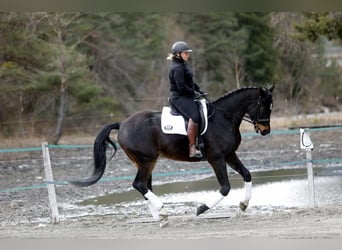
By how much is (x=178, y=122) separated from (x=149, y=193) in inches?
30.8

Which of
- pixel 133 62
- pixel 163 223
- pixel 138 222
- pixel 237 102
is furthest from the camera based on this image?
pixel 133 62

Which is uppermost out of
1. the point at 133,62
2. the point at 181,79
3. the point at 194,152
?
the point at 133,62

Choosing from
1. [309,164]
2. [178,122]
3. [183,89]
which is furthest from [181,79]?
[309,164]

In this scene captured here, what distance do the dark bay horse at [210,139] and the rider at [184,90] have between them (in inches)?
4.8

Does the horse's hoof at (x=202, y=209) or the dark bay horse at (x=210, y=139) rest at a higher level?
the dark bay horse at (x=210, y=139)

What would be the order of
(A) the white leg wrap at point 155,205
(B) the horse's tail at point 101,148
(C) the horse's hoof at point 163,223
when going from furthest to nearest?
(B) the horse's tail at point 101,148, (A) the white leg wrap at point 155,205, (C) the horse's hoof at point 163,223

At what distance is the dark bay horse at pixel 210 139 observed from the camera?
23.9 ft

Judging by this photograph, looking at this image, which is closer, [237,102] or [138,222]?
[138,222]

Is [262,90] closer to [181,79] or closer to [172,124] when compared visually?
[181,79]

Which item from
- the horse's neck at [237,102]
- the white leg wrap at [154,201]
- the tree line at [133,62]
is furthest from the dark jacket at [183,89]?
the tree line at [133,62]

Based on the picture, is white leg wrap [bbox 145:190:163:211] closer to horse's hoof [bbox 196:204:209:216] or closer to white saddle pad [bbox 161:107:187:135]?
horse's hoof [bbox 196:204:209:216]

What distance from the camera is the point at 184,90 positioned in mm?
7219

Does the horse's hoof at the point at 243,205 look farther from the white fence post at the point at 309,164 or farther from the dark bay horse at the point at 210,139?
the white fence post at the point at 309,164

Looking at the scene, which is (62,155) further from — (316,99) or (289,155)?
(316,99)
